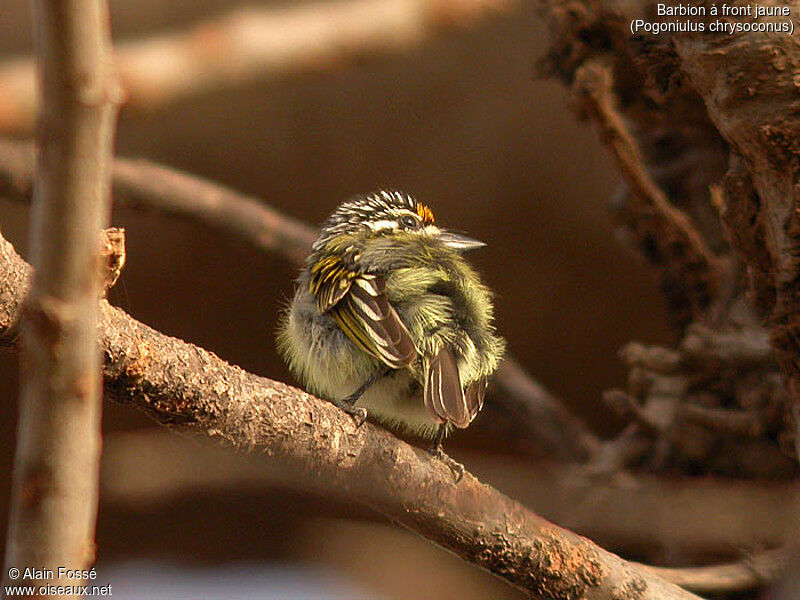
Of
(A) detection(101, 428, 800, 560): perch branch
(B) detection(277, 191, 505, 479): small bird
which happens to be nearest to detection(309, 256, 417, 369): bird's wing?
(B) detection(277, 191, 505, 479): small bird

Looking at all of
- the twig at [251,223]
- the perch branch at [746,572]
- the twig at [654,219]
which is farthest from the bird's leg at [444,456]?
the twig at [251,223]

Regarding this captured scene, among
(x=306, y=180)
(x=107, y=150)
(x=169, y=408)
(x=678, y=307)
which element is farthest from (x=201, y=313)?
(x=107, y=150)

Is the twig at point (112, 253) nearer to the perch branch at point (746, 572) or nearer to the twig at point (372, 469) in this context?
the twig at point (372, 469)

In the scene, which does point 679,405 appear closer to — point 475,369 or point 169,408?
point 475,369

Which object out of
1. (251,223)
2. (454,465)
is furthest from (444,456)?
(251,223)

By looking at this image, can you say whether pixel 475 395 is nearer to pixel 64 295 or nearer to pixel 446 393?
pixel 446 393

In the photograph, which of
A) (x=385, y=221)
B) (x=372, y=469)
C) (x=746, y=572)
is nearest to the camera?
(x=372, y=469)

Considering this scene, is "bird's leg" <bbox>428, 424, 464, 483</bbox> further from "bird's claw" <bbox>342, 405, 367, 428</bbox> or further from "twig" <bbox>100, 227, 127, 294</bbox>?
"twig" <bbox>100, 227, 127, 294</bbox>

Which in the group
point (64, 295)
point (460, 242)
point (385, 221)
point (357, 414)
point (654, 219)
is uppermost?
point (654, 219)
